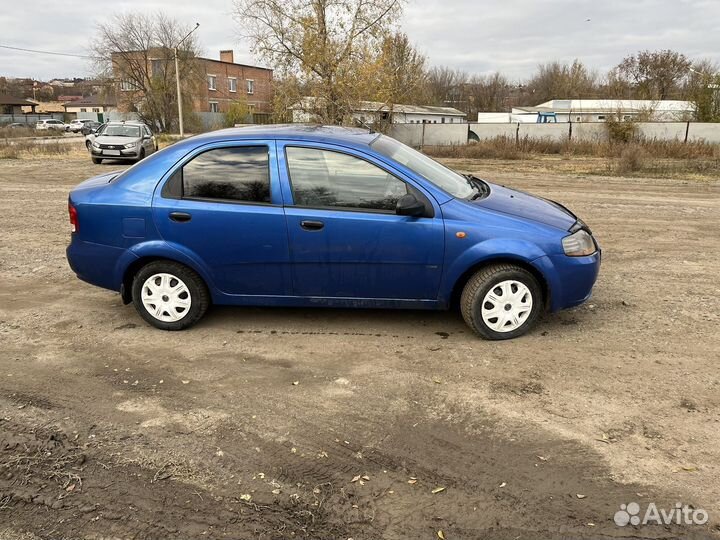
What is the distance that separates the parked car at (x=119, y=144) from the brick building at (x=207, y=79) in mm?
26453

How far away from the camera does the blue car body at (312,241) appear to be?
4.53 m

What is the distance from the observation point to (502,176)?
18000mm

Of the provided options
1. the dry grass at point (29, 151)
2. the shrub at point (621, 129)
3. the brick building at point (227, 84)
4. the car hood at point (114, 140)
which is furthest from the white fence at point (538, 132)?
the brick building at point (227, 84)

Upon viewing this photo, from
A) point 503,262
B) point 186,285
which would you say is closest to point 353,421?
point 503,262

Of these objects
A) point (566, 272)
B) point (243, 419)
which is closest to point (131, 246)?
point (243, 419)

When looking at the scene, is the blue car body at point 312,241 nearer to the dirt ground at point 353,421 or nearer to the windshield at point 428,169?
the windshield at point 428,169

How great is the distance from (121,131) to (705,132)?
29637mm

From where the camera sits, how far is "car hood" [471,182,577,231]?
4.71 meters

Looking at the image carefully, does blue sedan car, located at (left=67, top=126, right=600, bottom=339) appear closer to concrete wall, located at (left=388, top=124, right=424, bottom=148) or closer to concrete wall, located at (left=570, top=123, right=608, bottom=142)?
concrete wall, located at (left=388, top=124, right=424, bottom=148)

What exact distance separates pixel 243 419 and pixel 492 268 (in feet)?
7.54

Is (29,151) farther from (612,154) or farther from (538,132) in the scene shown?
(538,132)

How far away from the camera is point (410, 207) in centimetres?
444

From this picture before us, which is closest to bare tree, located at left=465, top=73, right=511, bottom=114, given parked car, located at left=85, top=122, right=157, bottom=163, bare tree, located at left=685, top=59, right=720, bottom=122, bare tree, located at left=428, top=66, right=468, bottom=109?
bare tree, located at left=428, top=66, right=468, bottom=109

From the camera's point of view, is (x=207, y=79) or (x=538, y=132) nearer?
(x=538, y=132)
